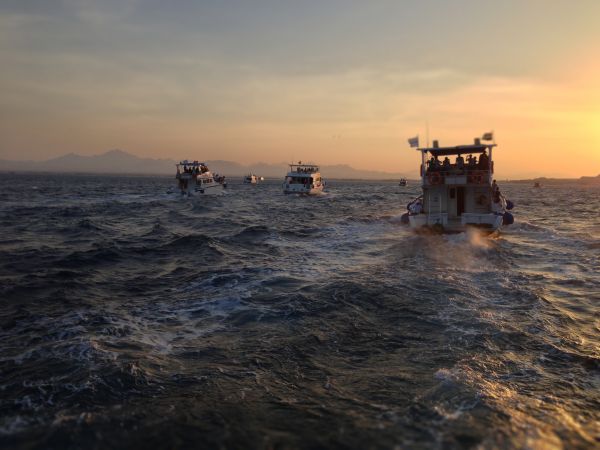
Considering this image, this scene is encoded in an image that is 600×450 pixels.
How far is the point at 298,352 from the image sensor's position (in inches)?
319

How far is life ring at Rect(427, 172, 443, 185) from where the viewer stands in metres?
23.4

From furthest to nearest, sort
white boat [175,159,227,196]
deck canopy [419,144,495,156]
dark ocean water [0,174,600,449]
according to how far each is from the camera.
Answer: white boat [175,159,227,196]
deck canopy [419,144,495,156]
dark ocean water [0,174,600,449]

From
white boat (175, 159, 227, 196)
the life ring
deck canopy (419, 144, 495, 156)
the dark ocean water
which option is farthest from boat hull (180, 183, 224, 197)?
the dark ocean water

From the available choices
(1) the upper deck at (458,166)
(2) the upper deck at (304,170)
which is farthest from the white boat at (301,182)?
(1) the upper deck at (458,166)

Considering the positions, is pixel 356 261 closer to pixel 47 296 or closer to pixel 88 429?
pixel 47 296

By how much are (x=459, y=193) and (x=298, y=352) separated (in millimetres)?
19300

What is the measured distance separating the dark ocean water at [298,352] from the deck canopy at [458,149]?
25.6 ft

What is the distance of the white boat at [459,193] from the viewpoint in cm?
2281

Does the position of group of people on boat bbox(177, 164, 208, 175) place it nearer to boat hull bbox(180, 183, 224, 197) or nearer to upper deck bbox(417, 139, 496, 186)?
boat hull bbox(180, 183, 224, 197)

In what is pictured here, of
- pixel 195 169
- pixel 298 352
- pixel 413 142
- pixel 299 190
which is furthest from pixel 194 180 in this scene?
pixel 298 352

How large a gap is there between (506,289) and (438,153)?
541 inches

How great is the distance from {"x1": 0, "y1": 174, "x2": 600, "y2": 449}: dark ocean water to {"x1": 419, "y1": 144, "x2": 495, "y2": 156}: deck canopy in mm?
7808

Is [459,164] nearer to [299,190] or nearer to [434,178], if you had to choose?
[434,178]

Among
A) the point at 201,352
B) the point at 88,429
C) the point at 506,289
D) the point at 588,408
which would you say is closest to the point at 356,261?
the point at 506,289
